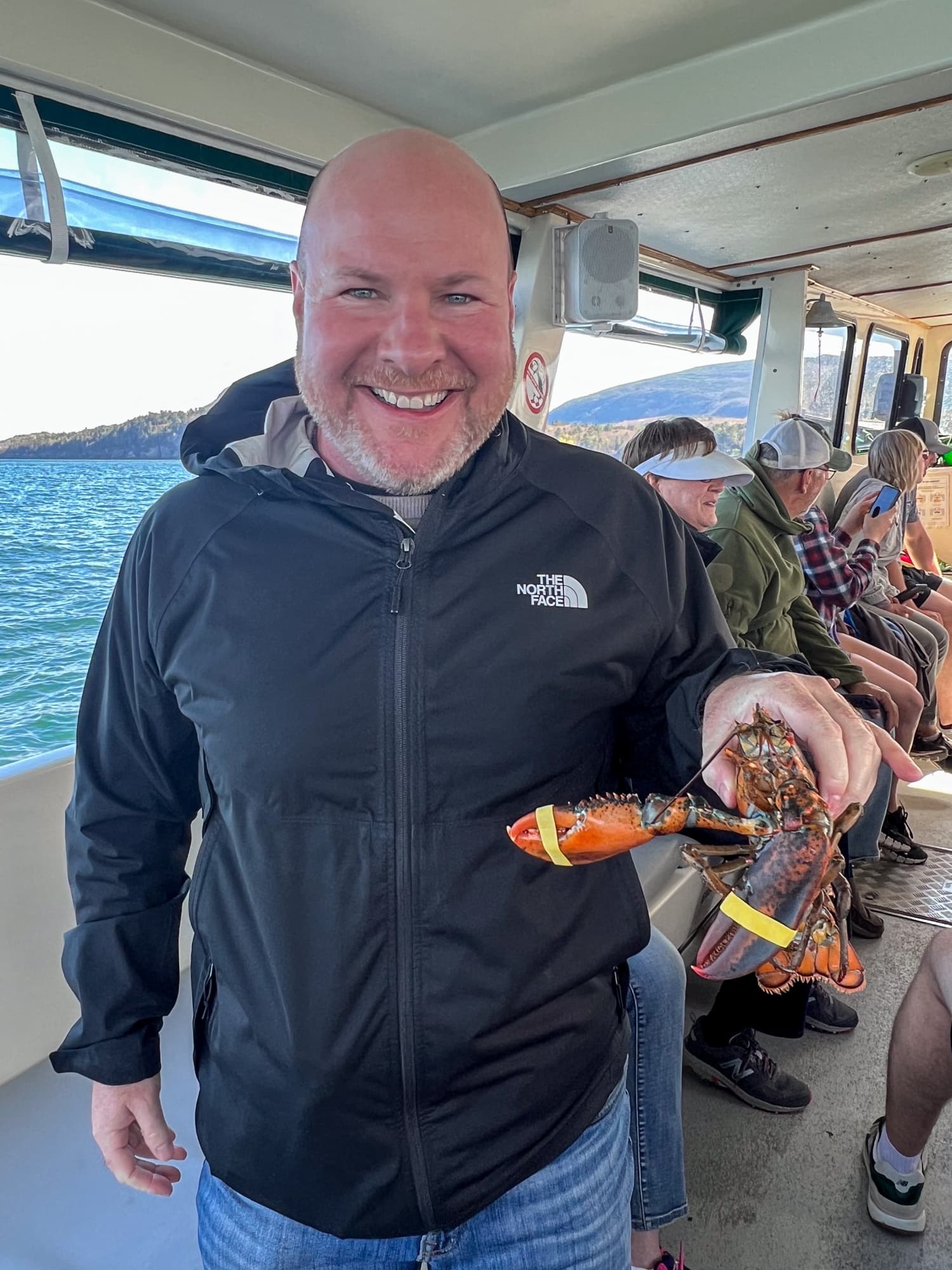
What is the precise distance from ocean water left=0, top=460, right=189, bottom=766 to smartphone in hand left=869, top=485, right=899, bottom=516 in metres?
4.45

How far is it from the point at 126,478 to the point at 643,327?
348 centimetres

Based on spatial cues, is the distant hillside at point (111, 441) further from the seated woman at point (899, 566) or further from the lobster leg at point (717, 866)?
the seated woman at point (899, 566)

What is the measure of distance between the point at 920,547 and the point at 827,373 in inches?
63.6

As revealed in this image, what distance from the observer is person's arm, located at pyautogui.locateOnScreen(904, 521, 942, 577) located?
677cm

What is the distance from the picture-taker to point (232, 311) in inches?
113

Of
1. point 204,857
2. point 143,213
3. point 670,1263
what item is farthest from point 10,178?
point 670,1263

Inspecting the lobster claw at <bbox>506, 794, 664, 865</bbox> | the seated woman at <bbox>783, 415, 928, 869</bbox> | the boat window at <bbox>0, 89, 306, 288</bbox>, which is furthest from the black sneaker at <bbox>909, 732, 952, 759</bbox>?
the lobster claw at <bbox>506, 794, 664, 865</bbox>

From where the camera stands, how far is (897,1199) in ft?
6.90

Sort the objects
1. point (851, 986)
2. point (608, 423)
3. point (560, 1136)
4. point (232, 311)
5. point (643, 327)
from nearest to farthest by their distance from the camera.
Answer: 1. point (851, 986)
2. point (560, 1136)
3. point (232, 311)
4. point (608, 423)
5. point (643, 327)

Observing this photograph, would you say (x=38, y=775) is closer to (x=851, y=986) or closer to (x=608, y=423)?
(x=851, y=986)

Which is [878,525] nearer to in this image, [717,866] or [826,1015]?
[826,1015]

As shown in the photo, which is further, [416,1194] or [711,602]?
[711,602]

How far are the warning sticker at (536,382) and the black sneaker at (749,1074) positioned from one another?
2774 millimetres

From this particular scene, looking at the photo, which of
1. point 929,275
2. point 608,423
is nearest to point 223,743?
point 608,423
